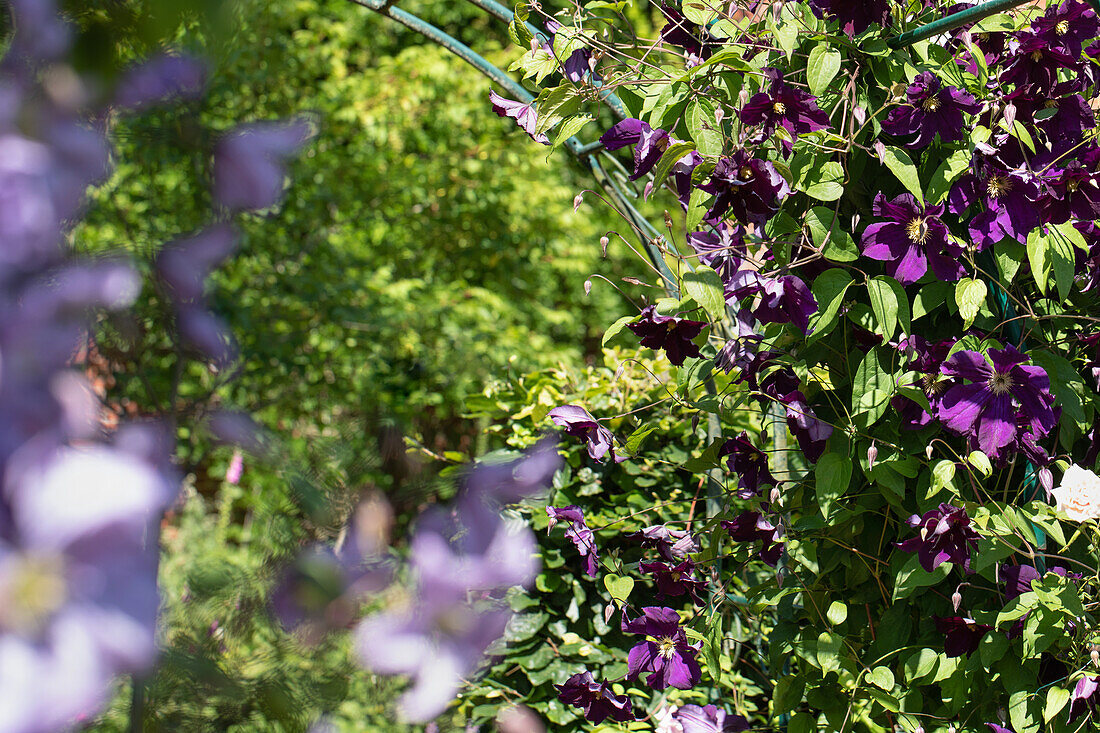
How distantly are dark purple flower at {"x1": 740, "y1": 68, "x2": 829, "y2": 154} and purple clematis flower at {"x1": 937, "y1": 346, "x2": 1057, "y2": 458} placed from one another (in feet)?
1.08

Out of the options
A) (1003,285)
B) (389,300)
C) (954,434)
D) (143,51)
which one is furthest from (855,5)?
(389,300)

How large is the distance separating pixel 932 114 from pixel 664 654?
829 mm

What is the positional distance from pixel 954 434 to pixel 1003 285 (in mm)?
200

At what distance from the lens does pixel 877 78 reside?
114 cm

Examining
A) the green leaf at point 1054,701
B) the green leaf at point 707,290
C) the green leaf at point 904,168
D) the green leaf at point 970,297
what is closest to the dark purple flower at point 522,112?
the green leaf at point 707,290

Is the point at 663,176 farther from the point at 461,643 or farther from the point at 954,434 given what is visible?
the point at 461,643

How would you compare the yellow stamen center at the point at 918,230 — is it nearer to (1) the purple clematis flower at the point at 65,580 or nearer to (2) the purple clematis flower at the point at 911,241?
(2) the purple clematis flower at the point at 911,241

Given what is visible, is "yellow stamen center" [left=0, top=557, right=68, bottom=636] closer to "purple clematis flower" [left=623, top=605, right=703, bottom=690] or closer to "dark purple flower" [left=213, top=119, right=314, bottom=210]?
"dark purple flower" [left=213, top=119, right=314, bottom=210]

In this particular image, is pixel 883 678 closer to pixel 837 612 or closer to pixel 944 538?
pixel 837 612

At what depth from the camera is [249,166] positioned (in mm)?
509

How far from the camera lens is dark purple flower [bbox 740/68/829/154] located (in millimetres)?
1050

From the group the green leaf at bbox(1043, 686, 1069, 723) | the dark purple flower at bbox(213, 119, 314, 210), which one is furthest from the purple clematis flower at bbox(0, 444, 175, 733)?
the green leaf at bbox(1043, 686, 1069, 723)

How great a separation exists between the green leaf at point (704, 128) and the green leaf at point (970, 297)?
1.10ft

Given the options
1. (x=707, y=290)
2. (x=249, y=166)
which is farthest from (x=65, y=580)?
(x=707, y=290)
